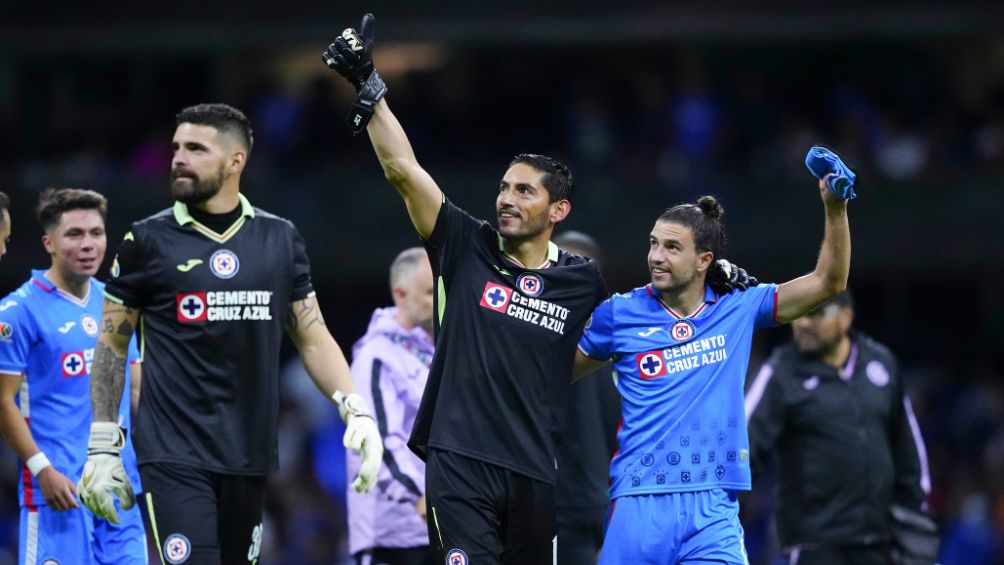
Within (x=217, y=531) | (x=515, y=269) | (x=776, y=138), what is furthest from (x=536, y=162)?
(x=776, y=138)

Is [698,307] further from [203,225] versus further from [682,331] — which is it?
[203,225]

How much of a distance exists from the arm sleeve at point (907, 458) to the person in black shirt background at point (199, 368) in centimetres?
389

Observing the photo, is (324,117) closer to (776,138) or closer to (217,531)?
(776,138)

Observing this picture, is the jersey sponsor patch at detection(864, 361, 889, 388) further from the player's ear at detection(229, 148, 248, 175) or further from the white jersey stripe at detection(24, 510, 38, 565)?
the white jersey stripe at detection(24, 510, 38, 565)

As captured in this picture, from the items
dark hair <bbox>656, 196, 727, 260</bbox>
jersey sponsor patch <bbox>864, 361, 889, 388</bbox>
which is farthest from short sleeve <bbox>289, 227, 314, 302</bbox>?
jersey sponsor patch <bbox>864, 361, 889, 388</bbox>

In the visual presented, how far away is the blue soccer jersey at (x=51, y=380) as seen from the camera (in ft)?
26.8

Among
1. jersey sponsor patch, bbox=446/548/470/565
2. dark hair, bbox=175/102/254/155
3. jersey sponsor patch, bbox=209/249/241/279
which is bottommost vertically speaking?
jersey sponsor patch, bbox=446/548/470/565

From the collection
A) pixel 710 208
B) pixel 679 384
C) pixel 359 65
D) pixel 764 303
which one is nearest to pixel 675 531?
pixel 679 384

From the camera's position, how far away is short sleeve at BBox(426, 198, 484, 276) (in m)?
7.28

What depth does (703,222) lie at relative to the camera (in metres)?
7.47

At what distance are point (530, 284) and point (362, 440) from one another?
3.51 ft

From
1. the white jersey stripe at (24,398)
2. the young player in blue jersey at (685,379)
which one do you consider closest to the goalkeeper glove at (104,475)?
the white jersey stripe at (24,398)

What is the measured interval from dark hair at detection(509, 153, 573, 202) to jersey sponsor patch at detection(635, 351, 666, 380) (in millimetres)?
866

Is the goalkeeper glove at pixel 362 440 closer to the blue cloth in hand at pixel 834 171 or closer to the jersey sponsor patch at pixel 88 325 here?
the jersey sponsor patch at pixel 88 325
